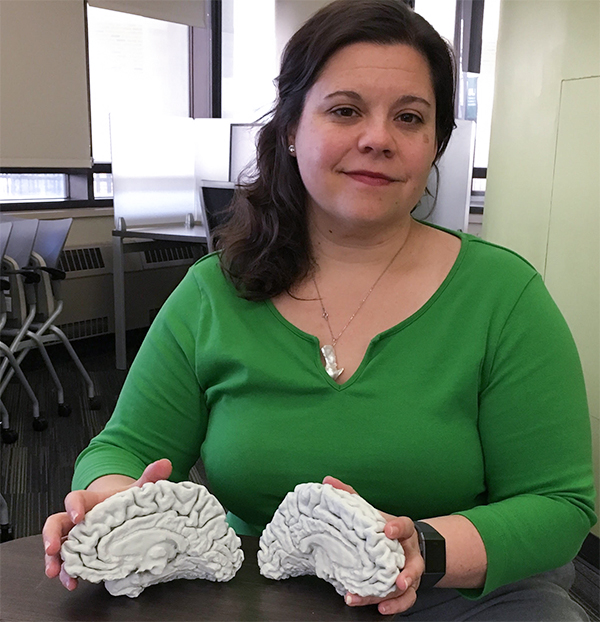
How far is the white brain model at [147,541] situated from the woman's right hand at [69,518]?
17 millimetres

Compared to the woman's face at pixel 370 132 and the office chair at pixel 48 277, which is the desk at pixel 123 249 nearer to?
the office chair at pixel 48 277

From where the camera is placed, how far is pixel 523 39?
2383mm

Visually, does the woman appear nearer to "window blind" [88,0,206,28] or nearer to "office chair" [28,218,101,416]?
"office chair" [28,218,101,416]

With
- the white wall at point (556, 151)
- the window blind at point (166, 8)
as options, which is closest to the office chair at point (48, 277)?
the window blind at point (166, 8)

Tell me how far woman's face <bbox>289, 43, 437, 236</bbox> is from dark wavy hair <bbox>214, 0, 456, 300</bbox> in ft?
0.09

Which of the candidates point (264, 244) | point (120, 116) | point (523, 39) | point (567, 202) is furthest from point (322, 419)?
point (120, 116)

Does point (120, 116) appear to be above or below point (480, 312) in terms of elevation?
above

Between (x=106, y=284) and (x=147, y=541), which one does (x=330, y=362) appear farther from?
(x=106, y=284)

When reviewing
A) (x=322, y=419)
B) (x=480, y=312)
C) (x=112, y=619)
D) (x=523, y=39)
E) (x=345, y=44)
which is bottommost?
(x=112, y=619)

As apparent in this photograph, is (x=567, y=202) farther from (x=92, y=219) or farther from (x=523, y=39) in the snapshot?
(x=92, y=219)

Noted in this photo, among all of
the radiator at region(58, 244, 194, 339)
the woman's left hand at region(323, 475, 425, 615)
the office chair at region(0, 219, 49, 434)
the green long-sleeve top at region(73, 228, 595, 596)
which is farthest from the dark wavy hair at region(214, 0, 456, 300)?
the radiator at region(58, 244, 194, 339)

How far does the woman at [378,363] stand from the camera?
96 centimetres

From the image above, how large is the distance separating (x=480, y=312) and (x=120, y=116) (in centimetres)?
381

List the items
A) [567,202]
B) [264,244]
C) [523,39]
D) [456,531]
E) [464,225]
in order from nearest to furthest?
[456,531]
[264,244]
[567,202]
[523,39]
[464,225]
